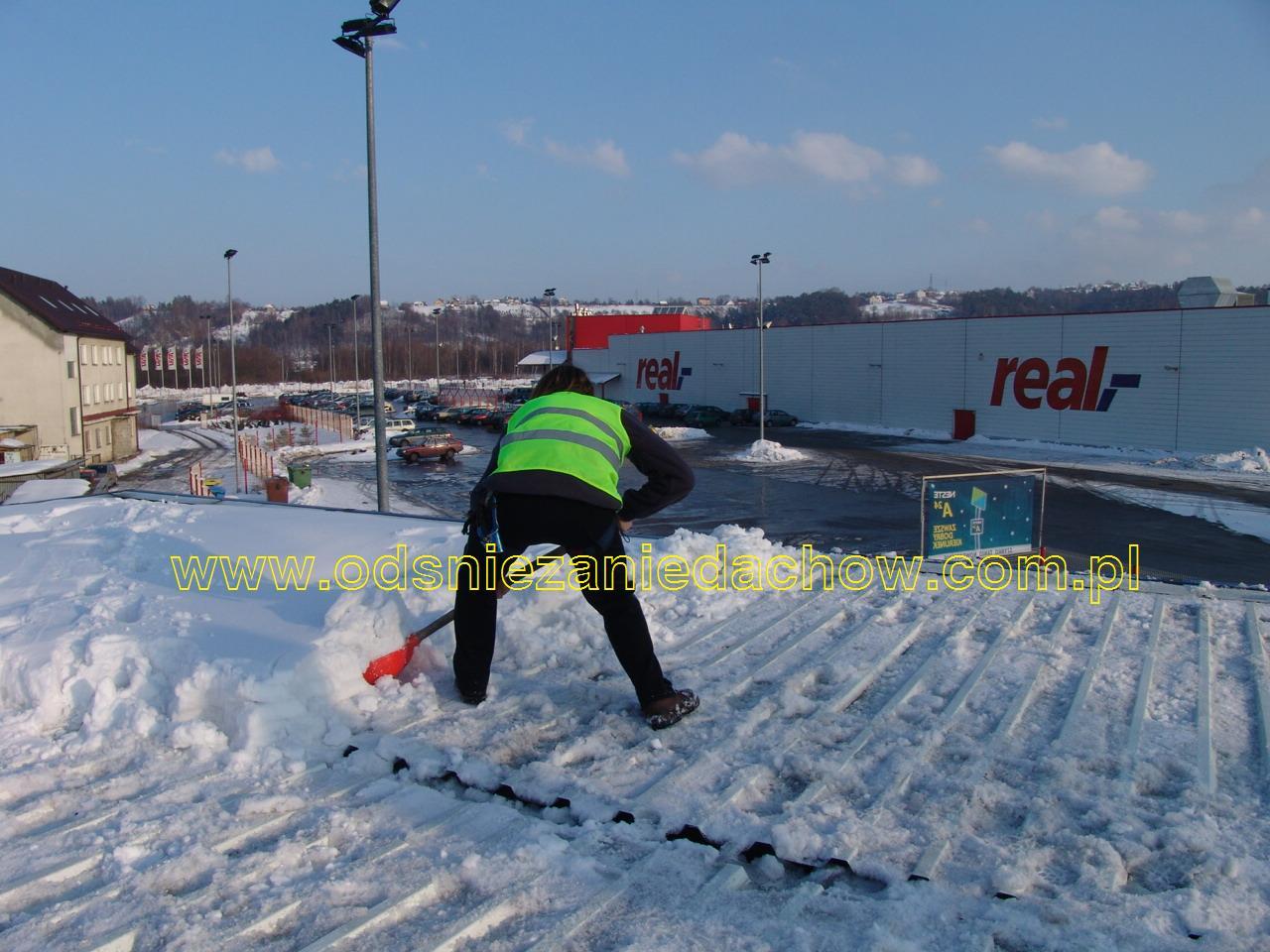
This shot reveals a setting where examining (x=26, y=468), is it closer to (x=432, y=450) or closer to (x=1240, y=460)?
(x=432, y=450)

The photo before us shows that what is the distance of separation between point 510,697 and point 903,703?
6.18ft

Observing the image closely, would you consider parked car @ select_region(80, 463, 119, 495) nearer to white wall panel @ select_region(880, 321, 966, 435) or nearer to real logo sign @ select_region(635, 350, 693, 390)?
white wall panel @ select_region(880, 321, 966, 435)

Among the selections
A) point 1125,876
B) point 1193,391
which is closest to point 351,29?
point 1125,876

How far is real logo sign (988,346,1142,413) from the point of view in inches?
1511

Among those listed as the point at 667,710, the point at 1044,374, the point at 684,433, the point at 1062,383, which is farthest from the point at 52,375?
the point at 667,710

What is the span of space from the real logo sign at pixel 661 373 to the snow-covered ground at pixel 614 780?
2289 inches

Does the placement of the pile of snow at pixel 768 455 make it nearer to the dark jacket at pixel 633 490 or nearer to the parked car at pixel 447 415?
the parked car at pixel 447 415

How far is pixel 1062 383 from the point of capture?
40062mm

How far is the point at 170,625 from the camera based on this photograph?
491 centimetres

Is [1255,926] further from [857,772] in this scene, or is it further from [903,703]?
[903,703]

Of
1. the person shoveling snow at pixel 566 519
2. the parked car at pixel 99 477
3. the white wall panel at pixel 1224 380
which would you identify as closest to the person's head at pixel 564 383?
the person shoveling snow at pixel 566 519

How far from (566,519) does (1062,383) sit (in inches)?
1598

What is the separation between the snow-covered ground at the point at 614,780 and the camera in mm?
2738

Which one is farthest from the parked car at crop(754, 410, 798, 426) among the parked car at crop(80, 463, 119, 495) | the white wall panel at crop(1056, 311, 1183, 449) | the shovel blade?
the shovel blade
